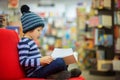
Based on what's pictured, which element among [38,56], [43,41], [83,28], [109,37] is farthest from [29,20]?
[43,41]

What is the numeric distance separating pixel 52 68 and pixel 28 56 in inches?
9.7

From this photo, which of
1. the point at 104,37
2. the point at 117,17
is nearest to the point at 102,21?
the point at 104,37

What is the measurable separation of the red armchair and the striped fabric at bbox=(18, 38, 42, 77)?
0.05 m

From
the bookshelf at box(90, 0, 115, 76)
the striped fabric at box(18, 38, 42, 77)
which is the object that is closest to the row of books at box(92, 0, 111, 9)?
the bookshelf at box(90, 0, 115, 76)

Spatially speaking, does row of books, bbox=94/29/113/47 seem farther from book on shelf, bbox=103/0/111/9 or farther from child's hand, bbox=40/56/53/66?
child's hand, bbox=40/56/53/66

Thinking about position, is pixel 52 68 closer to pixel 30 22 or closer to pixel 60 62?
pixel 60 62

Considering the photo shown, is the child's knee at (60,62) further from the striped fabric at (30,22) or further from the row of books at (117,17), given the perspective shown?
the row of books at (117,17)

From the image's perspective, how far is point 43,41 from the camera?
9.45 m

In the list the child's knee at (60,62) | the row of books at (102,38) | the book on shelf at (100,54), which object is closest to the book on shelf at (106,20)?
the row of books at (102,38)

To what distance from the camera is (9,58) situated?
2.24 m

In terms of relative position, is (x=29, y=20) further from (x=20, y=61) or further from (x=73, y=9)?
(x=73, y=9)

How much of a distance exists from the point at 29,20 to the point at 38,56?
314 mm

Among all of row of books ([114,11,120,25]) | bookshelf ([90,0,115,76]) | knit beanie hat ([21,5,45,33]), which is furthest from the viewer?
bookshelf ([90,0,115,76])

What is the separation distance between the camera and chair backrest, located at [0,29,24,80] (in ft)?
7.20
